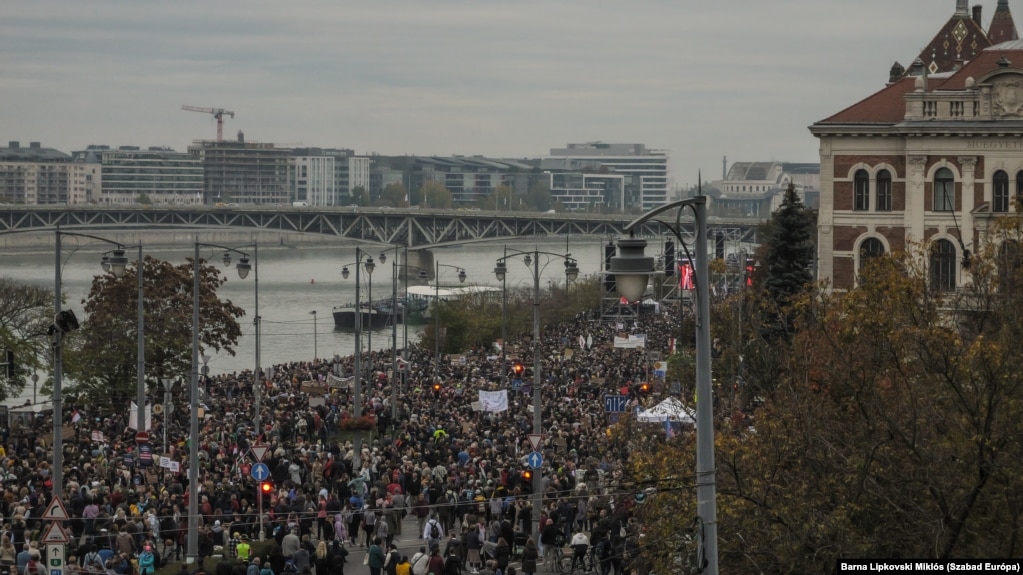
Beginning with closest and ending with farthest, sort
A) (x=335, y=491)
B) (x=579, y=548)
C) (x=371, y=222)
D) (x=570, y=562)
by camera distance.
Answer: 1. (x=579, y=548)
2. (x=570, y=562)
3. (x=335, y=491)
4. (x=371, y=222)

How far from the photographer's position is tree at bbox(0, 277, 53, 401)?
58.8m

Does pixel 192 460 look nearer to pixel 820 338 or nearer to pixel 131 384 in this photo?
pixel 820 338

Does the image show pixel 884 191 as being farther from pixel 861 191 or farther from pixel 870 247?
pixel 870 247

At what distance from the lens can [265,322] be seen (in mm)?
114812

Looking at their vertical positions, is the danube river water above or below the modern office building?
below

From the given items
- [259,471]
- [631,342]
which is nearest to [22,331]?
[631,342]

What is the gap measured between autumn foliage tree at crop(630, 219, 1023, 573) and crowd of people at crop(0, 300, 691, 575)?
2.66 m

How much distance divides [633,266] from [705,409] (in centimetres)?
200

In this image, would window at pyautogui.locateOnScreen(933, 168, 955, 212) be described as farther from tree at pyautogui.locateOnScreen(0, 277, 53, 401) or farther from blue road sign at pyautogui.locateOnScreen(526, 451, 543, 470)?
tree at pyautogui.locateOnScreen(0, 277, 53, 401)

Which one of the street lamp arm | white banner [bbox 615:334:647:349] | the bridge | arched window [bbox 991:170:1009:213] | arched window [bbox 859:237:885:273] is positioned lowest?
white banner [bbox 615:334:647:349]

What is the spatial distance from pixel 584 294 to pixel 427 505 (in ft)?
250

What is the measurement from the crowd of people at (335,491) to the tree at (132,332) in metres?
7.08

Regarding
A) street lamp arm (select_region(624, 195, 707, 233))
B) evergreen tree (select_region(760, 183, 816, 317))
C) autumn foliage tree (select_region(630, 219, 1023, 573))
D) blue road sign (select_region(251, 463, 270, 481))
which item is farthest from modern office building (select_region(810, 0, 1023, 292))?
street lamp arm (select_region(624, 195, 707, 233))

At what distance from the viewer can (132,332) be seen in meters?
59.3
